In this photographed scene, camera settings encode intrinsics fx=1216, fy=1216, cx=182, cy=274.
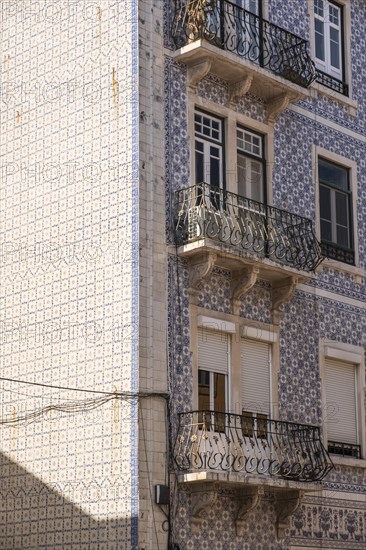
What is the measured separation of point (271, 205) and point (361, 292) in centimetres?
293

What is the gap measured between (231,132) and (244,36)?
178cm

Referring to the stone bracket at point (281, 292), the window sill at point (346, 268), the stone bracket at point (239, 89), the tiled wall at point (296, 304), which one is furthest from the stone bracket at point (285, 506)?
the stone bracket at point (239, 89)

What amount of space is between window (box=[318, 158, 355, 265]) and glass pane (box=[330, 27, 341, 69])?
6.89 ft

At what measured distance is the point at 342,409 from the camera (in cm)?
2142

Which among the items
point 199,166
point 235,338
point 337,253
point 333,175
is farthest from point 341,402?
point 199,166

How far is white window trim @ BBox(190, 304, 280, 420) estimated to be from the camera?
18734 millimetres

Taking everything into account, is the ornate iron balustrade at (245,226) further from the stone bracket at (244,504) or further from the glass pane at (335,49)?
the glass pane at (335,49)

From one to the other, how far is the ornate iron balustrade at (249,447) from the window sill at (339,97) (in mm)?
6475

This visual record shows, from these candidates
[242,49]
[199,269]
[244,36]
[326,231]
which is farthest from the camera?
[326,231]

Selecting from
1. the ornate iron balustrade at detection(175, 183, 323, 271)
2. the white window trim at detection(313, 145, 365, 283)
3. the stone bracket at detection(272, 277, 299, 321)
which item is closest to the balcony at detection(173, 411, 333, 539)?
the stone bracket at detection(272, 277, 299, 321)

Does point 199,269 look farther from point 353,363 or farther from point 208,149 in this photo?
point 353,363

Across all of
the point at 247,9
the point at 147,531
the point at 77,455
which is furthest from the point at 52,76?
the point at 147,531

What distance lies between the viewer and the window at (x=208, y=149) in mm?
19797

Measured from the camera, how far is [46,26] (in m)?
21.1
